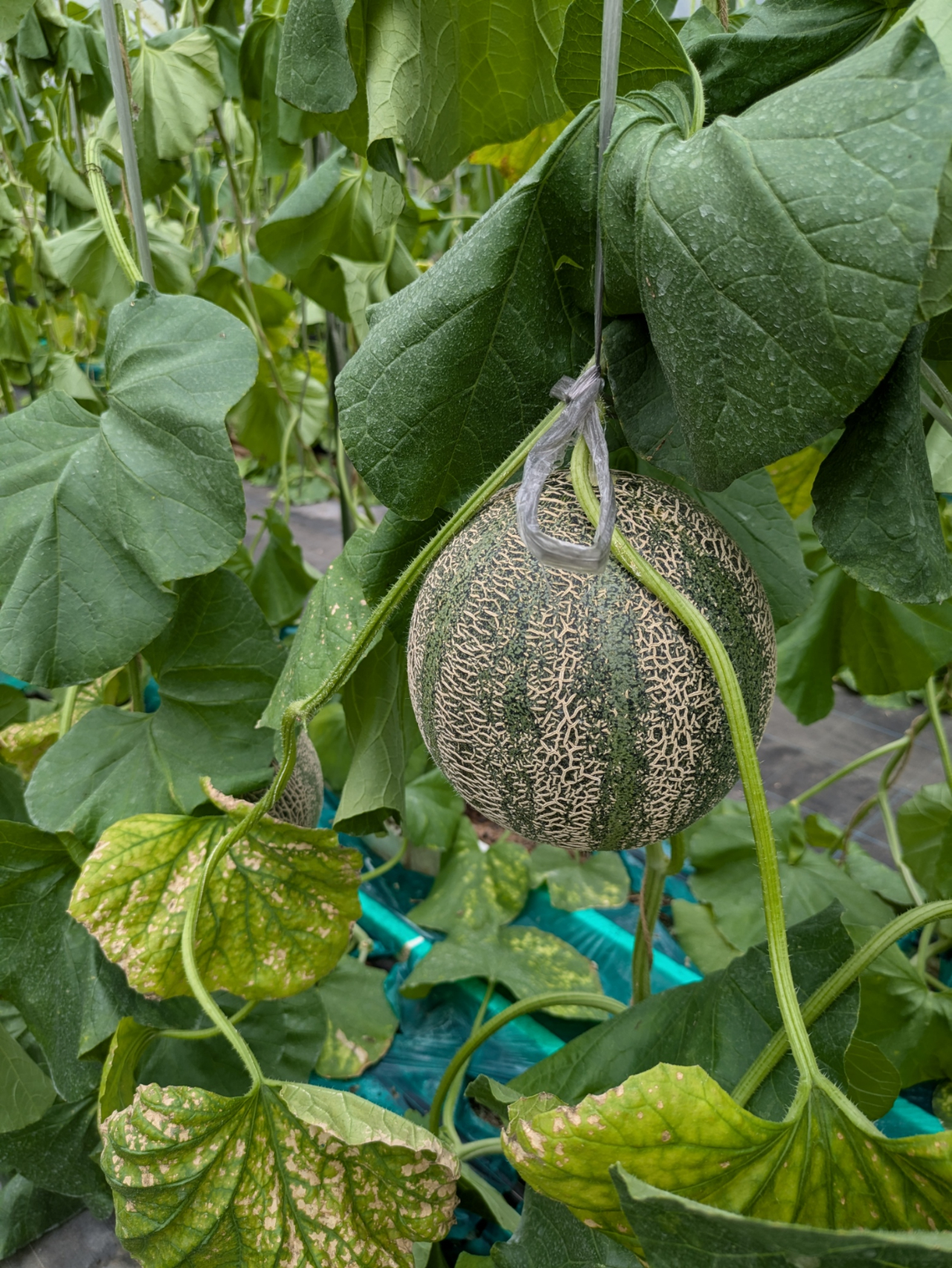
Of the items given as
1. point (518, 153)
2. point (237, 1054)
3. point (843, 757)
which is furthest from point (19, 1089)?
point (843, 757)

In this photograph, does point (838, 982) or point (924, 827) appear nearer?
point (838, 982)

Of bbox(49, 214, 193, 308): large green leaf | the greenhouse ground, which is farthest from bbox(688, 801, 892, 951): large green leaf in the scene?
bbox(49, 214, 193, 308): large green leaf

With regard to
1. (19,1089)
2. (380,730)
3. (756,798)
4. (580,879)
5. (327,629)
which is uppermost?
(756,798)

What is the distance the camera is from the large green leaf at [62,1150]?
114 cm

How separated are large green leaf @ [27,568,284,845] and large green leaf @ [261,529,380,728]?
0.18 metres

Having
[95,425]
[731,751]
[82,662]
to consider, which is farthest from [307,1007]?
[731,751]

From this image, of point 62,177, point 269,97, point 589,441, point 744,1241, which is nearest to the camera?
point 744,1241

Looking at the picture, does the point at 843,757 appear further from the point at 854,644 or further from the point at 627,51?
the point at 627,51

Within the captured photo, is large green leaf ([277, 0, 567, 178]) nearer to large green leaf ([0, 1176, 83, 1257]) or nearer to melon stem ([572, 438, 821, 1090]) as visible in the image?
melon stem ([572, 438, 821, 1090])

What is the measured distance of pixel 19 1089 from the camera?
1.07 meters

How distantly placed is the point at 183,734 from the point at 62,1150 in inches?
22.5

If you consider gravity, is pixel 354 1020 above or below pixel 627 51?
below

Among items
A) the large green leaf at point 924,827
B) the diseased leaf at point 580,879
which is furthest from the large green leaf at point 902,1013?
the diseased leaf at point 580,879

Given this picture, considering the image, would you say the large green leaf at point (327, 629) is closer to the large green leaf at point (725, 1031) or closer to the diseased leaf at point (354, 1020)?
the large green leaf at point (725, 1031)
